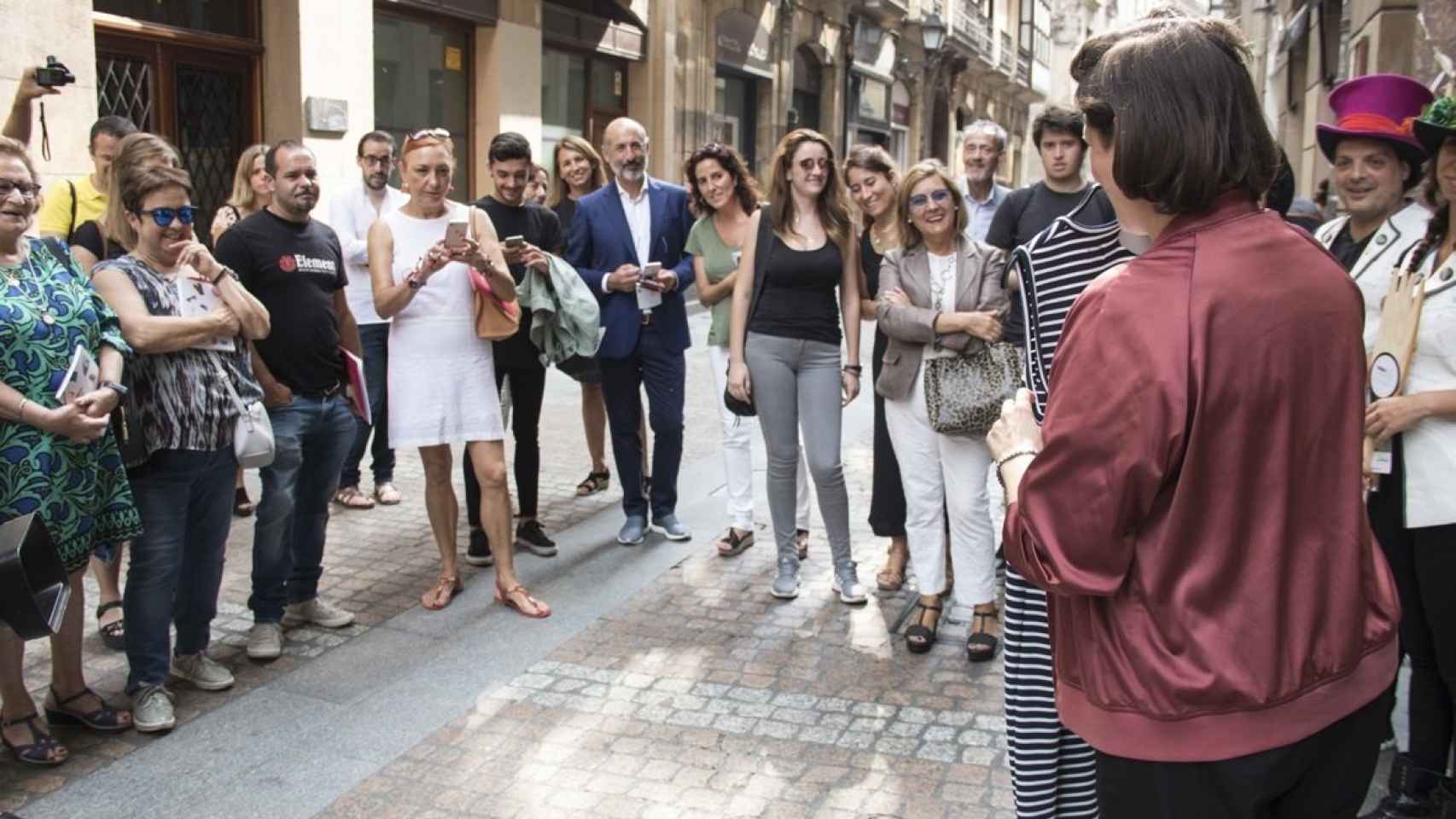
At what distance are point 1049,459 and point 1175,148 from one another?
1.56 ft

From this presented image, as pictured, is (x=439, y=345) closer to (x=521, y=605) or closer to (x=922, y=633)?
(x=521, y=605)

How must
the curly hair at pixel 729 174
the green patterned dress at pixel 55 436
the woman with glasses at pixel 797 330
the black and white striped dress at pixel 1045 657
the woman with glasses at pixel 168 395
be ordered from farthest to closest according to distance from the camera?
the curly hair at pixel 729 174
the woman with glasses at pixel 797 330
the woman with glasses at pixel 168 395
the green patterned dress at pixel 55 436
the black and white striped dress at pixel 1045 657

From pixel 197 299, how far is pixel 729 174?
283 cm

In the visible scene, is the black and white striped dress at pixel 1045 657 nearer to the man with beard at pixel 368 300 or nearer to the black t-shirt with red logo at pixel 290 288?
the black t-shirt with red logo at pixel 290 288

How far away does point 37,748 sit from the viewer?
4207mm

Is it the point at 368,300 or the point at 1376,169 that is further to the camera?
the point at 368,300

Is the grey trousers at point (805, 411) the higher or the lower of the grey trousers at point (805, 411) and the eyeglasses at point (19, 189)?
the lower

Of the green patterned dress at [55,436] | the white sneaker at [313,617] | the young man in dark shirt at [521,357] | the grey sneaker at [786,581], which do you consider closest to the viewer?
Result: the green patterned dress at [55,436]

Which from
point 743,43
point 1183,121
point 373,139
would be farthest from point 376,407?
point 743,43

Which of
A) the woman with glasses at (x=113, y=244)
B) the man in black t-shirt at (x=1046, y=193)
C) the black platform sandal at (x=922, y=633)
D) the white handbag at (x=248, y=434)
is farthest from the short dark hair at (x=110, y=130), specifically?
the black platform sandal at (x=922, y=633)

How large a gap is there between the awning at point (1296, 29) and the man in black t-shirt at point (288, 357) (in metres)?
13.0

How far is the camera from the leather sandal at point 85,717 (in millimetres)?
4477

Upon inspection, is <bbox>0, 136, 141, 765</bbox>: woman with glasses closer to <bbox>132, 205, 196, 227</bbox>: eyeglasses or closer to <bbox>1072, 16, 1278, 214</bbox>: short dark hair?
<bbox>132, 205, 196, 227</bbox>: eyeglasses

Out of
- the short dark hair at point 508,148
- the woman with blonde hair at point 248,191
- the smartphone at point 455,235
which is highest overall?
the short dark hair at point 508,148
